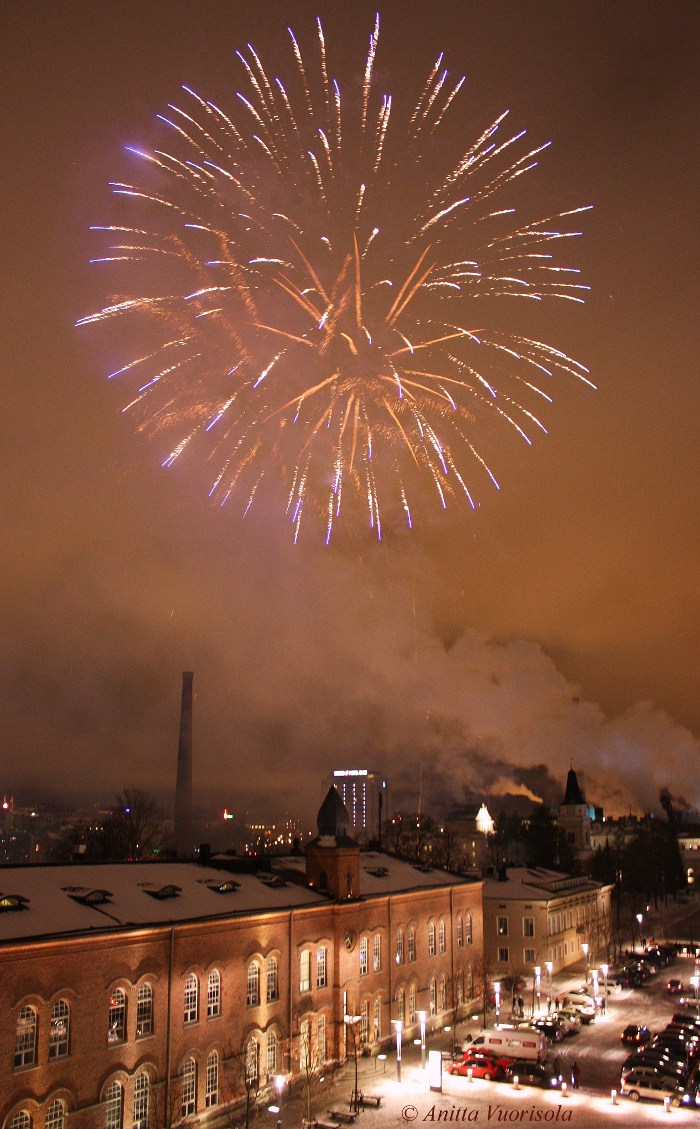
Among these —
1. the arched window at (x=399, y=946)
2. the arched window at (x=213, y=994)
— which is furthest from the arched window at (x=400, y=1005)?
the arched window at (x=213, y=994)

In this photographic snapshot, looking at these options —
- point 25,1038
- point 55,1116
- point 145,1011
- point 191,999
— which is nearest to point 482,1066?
point 191,999

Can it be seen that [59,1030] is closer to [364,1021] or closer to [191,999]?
[191,999]

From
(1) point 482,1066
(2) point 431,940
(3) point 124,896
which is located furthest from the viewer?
(2) point 431,940

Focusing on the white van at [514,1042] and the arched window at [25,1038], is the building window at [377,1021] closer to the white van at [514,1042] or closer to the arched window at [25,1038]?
the white van at [514,1042]

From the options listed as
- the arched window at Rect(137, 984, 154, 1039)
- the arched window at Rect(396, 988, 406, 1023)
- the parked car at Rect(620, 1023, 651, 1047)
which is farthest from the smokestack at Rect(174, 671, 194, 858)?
the arched window at Rect(137, 984, 154, 1039)

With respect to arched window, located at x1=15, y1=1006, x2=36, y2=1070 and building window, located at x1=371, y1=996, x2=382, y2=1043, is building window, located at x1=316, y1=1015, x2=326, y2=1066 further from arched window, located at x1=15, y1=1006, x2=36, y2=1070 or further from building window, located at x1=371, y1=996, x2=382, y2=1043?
arched window, located at x1=15, y1=1006, x2=36, y2=1070

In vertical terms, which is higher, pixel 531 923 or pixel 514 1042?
pixel 531 923

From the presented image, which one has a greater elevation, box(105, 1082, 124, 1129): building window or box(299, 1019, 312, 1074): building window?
box(105, 1082, 124, 1129): building window
